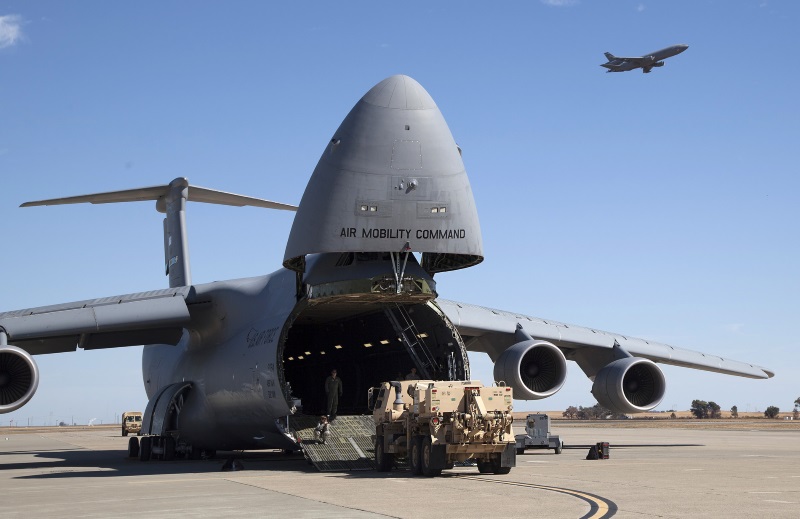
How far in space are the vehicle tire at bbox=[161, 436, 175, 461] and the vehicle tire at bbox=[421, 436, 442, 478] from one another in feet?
30.3

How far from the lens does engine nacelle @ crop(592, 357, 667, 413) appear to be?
23.0 meters

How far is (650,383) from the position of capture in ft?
77.1

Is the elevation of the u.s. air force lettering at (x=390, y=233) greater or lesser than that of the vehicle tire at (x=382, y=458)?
greater

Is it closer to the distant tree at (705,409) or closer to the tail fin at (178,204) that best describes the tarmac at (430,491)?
Answer: the tail fin at (178,204)

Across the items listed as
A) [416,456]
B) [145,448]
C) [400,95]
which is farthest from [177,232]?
[416,456]

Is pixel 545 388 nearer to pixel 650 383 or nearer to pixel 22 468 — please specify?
pixel 650 383

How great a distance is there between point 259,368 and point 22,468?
642 cm

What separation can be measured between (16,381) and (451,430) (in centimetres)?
869

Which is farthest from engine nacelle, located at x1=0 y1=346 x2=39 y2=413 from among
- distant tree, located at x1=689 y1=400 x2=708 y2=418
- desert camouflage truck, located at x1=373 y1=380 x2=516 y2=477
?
distant tree, located at x1=689 y1=400 x2=708 y2=418

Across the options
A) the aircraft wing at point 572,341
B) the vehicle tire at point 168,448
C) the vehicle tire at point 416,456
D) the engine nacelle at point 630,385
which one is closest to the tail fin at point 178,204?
the vehicle tire at point 168,448

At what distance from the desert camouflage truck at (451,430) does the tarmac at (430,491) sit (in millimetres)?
333

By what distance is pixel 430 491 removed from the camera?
13508 millimetres

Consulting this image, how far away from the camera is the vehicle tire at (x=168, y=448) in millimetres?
23781

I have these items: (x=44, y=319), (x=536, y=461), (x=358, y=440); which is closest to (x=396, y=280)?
(x=358, y=440)
